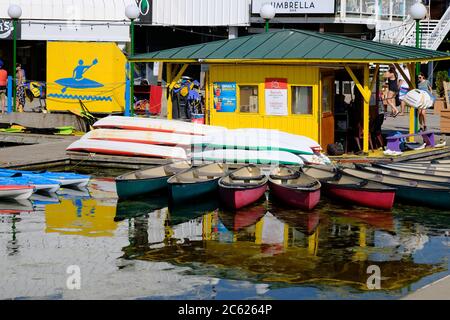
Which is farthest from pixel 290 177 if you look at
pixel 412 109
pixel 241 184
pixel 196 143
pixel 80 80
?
pixel 80 80

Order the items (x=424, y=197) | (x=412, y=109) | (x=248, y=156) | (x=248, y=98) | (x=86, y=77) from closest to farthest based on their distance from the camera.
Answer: (x=424, y=197), (x=248, y=156), (x=248, y=98), (x=412, y=109), (x=86, y=77)

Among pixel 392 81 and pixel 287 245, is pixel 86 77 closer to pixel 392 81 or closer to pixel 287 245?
pixel 392 81

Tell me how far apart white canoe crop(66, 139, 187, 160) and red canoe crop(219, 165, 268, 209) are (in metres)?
3.65

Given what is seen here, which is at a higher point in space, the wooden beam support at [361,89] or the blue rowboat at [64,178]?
the wooden beam support at [361,89]

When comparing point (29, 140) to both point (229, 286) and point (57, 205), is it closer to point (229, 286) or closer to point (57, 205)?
point (57, 205)

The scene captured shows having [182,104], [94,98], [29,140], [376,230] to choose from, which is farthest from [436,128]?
[376,230]

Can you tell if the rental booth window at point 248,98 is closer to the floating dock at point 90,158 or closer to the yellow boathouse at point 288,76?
the yellow boathouse at point 288,76

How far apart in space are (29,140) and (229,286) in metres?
17.5

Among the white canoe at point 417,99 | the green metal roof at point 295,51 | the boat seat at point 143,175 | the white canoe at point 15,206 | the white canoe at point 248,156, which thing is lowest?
the white canoe at point 15,206

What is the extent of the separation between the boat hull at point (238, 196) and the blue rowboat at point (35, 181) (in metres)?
4.12

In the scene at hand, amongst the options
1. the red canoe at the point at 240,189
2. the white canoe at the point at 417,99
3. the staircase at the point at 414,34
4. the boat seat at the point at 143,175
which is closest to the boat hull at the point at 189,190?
the red canoe at the point at 240,189

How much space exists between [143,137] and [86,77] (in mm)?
7871

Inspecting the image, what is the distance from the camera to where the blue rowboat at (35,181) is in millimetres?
22266

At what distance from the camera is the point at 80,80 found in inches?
1335
